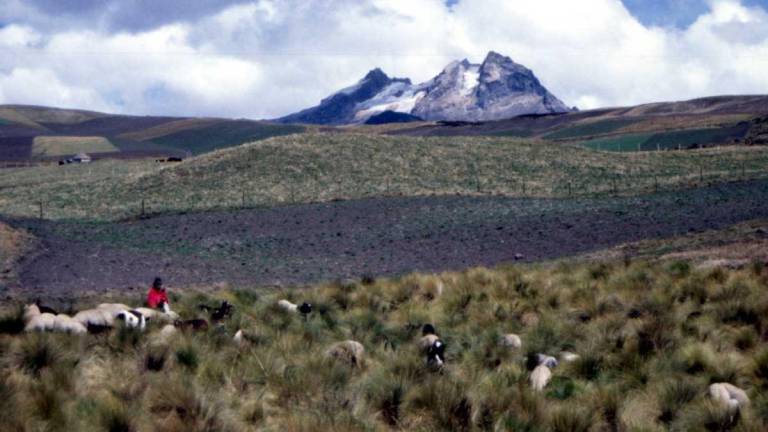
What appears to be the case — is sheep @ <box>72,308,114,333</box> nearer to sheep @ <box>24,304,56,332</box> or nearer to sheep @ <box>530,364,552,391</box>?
sheep @ <box>24,304,56,332</box>

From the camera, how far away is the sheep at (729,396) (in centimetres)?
793

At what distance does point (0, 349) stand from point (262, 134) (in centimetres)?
12517

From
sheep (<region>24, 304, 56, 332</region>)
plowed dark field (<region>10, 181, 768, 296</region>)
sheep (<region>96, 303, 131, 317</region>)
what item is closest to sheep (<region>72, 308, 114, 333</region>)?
sheep (<region>96, 303, 131, 317</region>)

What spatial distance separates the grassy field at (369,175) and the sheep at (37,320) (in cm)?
2920

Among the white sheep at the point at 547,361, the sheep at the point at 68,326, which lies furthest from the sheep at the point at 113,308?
the white sheep at the point at 547,361

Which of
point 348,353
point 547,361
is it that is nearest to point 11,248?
point 348,353

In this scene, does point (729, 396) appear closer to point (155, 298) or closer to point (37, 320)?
point (37, 320)

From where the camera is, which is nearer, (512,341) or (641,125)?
(512,341)

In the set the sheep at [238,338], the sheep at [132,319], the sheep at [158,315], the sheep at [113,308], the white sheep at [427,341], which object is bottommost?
the white sheep at [427,341]

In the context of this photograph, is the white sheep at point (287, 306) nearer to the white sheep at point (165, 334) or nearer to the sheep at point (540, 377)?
the white sheep at point (165, 334)

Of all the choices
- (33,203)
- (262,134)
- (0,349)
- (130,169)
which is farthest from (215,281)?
(262,134)

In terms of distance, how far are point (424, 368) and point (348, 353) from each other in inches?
51.7

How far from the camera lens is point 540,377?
369 inches

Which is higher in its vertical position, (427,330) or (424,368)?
(424,368)
